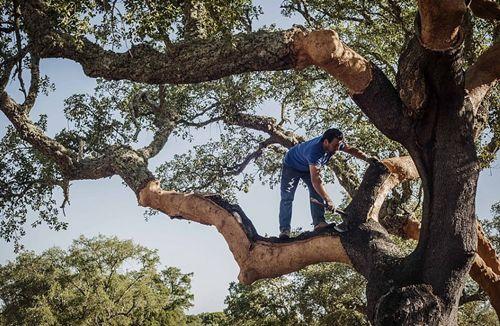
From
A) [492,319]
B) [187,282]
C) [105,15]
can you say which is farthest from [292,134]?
[187,282]

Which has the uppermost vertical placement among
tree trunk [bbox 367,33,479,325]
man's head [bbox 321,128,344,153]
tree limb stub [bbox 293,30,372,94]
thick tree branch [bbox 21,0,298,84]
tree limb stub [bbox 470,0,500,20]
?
tree limb stub [bbox 470,0,500,20]

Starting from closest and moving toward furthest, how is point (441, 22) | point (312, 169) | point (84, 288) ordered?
point (441, 22)
point (312, 169)
point (84, 288)

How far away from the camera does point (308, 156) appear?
240 inches

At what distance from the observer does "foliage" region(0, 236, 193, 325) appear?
25.3 m

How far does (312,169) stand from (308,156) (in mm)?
252

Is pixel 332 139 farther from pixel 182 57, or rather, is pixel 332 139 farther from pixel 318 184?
pixel 182 57

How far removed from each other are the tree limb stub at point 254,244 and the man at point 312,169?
1.13 ft

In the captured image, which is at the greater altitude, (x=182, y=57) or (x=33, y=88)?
(x=33, y=88)

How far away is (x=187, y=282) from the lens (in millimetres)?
34156

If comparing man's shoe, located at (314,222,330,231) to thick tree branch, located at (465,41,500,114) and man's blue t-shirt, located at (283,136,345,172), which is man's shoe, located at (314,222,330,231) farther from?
thick tree branch, located at (465,41,500,114)

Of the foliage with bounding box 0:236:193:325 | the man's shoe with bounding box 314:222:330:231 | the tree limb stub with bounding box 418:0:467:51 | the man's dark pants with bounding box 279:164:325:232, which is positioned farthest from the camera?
the foliage with bounding box 0:236:193:325

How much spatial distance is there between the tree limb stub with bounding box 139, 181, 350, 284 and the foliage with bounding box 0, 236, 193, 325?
2133 centimetres

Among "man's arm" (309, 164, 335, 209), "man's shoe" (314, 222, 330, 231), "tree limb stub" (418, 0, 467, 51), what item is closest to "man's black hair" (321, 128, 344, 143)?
"man's arm" (309, 164, 335, 209)

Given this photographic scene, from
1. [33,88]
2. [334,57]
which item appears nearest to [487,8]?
[334,57]
